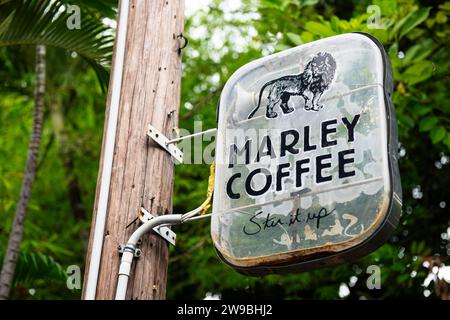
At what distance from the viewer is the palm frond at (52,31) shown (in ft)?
19.9

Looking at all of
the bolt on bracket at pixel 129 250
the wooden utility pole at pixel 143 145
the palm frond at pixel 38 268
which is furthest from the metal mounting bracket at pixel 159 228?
the palm frond at pixel 38 268

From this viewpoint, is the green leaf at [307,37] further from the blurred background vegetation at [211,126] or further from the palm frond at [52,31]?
the palm frond at [52,31]

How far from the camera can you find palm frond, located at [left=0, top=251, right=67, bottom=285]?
6789 millimetres

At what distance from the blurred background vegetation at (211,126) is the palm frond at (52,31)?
0.04 ft

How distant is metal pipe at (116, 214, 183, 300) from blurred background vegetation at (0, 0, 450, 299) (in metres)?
1.28

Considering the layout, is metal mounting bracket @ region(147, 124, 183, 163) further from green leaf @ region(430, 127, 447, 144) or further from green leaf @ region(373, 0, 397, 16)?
green leaf @ region(430, 127, 447, 144)

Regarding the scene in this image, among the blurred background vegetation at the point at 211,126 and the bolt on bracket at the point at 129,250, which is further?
the blurred background vegetation at the point at 211,126

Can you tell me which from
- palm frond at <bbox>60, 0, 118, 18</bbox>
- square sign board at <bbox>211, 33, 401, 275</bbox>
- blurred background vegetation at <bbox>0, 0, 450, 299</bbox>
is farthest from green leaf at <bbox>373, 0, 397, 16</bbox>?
square sign board at <bbox>211, 33, 401, 275</bbox>

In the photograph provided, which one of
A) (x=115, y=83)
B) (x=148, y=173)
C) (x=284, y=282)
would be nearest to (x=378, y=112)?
(x=148, y=173)

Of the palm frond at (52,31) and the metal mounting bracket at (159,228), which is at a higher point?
the palm frond at (52,31)

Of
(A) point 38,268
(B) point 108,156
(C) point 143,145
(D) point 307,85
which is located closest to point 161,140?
(C) point 143,145

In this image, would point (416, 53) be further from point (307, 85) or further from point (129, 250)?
point (129, 250)

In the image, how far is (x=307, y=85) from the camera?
3975mm
